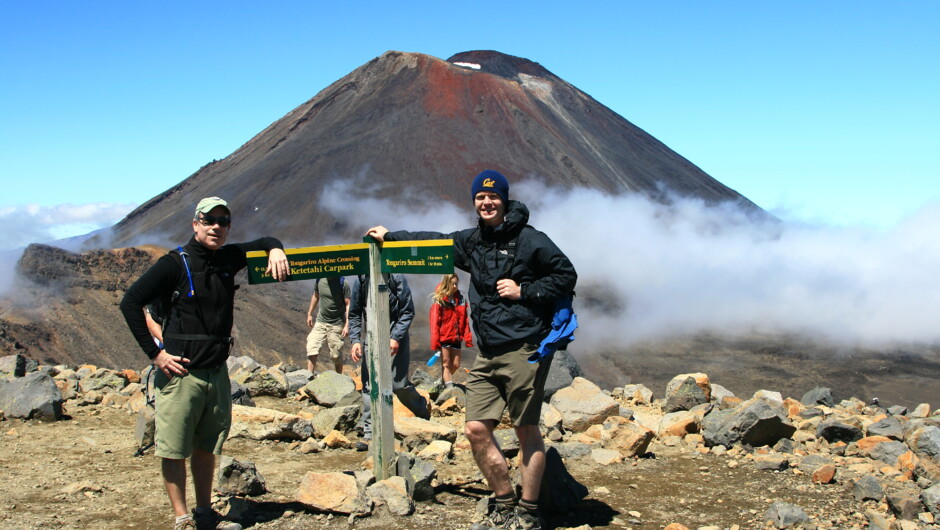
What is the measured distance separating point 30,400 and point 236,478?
10.2 feet

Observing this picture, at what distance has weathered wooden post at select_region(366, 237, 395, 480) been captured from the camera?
14.1 ft

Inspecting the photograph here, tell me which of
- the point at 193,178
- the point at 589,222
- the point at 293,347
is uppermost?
the point at 193,178

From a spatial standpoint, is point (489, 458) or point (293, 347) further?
point (293, 347)

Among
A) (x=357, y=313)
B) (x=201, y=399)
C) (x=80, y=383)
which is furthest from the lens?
(x=80, y=383)

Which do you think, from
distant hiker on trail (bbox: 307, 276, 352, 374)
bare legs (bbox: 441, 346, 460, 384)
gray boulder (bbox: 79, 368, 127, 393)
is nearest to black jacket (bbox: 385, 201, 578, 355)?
bare legs (bbox: 441, 346, 460, 384)

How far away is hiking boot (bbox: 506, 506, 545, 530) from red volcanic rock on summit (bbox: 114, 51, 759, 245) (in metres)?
26.8

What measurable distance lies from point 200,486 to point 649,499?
7.29ft

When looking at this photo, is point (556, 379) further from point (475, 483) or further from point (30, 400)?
point (30, 400)

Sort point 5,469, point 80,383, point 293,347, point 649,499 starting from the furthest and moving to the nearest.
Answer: point 293,347
point 80,383
point 5,469
point 649,499

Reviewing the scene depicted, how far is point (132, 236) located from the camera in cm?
3550

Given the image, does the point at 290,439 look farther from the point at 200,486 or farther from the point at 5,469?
Answer: the point at 200,486

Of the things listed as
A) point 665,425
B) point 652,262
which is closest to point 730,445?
point 665,425

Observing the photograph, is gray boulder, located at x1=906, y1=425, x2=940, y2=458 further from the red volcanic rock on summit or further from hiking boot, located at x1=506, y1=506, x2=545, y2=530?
the red volcanic rock on summit

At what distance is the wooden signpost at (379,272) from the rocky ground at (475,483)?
1.26ft
